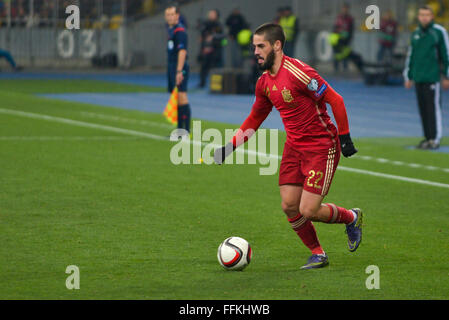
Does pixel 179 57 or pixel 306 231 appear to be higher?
pixel 179 57

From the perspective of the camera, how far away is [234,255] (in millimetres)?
7336

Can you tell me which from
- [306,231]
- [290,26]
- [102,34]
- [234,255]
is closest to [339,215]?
[306,231]

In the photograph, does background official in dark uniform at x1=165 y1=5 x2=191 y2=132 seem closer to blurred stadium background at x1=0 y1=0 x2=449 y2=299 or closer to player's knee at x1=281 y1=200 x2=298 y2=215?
blurred stadium background at x1=0 y1=0 x2=449 y2=299

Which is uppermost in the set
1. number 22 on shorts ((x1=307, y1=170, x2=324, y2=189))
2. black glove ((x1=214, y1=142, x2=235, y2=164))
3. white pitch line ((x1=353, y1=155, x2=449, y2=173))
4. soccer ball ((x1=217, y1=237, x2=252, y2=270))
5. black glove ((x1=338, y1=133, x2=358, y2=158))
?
black glove ((x1=338, y1=133, x2=358, y2=158))

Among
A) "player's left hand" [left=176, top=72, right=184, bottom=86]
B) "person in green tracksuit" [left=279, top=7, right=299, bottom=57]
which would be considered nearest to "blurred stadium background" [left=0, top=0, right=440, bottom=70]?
"person in green tracksuit" [left=279, top=7, right=299, bottom=57]

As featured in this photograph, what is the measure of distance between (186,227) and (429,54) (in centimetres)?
762

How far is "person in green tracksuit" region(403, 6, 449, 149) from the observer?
15180 mm

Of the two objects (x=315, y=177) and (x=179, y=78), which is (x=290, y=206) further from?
(x=179, y=78)

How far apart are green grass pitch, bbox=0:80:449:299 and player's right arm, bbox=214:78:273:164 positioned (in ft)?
3.04

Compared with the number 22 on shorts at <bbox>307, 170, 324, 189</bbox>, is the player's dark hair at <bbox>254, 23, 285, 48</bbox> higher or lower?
higher

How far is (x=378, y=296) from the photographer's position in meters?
6.54

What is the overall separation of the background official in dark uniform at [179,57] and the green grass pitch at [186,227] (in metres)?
0.66

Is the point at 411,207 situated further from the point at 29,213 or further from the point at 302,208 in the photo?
the point at 29,213
